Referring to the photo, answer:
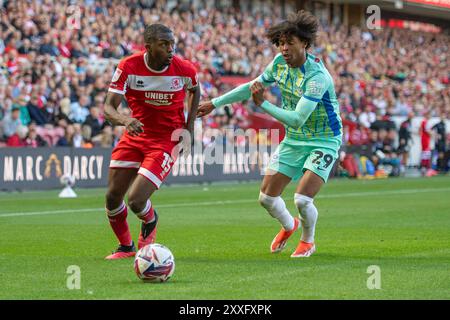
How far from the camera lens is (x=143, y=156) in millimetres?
11336

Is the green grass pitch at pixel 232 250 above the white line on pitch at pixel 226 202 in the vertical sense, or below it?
above

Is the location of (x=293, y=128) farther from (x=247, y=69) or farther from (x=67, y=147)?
(x=247, y=69)

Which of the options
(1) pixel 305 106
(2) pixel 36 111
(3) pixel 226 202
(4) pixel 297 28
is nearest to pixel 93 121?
(2) pixel 36 111

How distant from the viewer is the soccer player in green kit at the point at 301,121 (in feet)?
36.6

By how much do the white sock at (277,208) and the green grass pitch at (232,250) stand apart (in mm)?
338

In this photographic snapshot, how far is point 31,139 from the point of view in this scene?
24.1 meters

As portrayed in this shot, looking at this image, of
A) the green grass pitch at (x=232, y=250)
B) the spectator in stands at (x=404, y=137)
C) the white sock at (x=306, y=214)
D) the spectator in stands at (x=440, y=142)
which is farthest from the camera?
the spectator in stands at (x=440, y=142)

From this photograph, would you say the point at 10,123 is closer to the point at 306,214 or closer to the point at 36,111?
the point at 36,111

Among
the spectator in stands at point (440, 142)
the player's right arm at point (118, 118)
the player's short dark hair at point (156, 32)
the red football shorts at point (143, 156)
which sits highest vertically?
the player's short dark hair at point (156, 32)

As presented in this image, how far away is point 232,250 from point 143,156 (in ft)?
5.42

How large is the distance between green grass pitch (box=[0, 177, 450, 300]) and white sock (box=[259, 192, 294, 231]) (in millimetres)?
338

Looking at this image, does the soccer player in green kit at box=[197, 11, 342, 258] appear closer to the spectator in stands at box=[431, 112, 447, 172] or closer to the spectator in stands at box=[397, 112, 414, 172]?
the spectator in stands at box=[397, 112, 414, 172]
